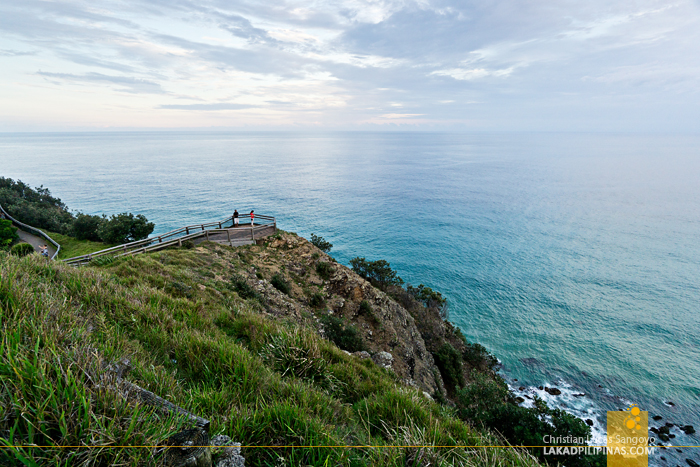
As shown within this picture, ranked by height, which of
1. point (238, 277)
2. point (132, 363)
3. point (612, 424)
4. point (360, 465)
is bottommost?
point (612, 424)

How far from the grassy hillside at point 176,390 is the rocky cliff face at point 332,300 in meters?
7.68

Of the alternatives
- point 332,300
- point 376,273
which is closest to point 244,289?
point 332,300

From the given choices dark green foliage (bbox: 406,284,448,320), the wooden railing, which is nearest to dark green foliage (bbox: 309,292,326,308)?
the wooden railing

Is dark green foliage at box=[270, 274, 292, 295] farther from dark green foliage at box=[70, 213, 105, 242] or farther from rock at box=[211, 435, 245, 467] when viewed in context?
dark green foliage at box=[70, 213, 105, 242]

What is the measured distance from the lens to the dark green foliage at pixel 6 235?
2319cm

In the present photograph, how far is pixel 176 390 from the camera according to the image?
12.6 ft

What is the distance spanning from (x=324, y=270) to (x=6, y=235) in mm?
27099

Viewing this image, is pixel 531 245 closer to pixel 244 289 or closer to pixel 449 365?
pixel 449 365

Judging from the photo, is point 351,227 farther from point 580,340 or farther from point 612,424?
point 612,424

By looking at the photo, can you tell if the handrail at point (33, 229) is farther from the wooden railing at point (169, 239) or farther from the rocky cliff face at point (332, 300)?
the rocky cliff face at point (332, 300)

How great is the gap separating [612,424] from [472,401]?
59.8ft

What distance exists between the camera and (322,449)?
3.50m

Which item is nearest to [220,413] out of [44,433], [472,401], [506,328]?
[44,433]

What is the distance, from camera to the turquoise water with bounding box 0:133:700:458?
26109mm
